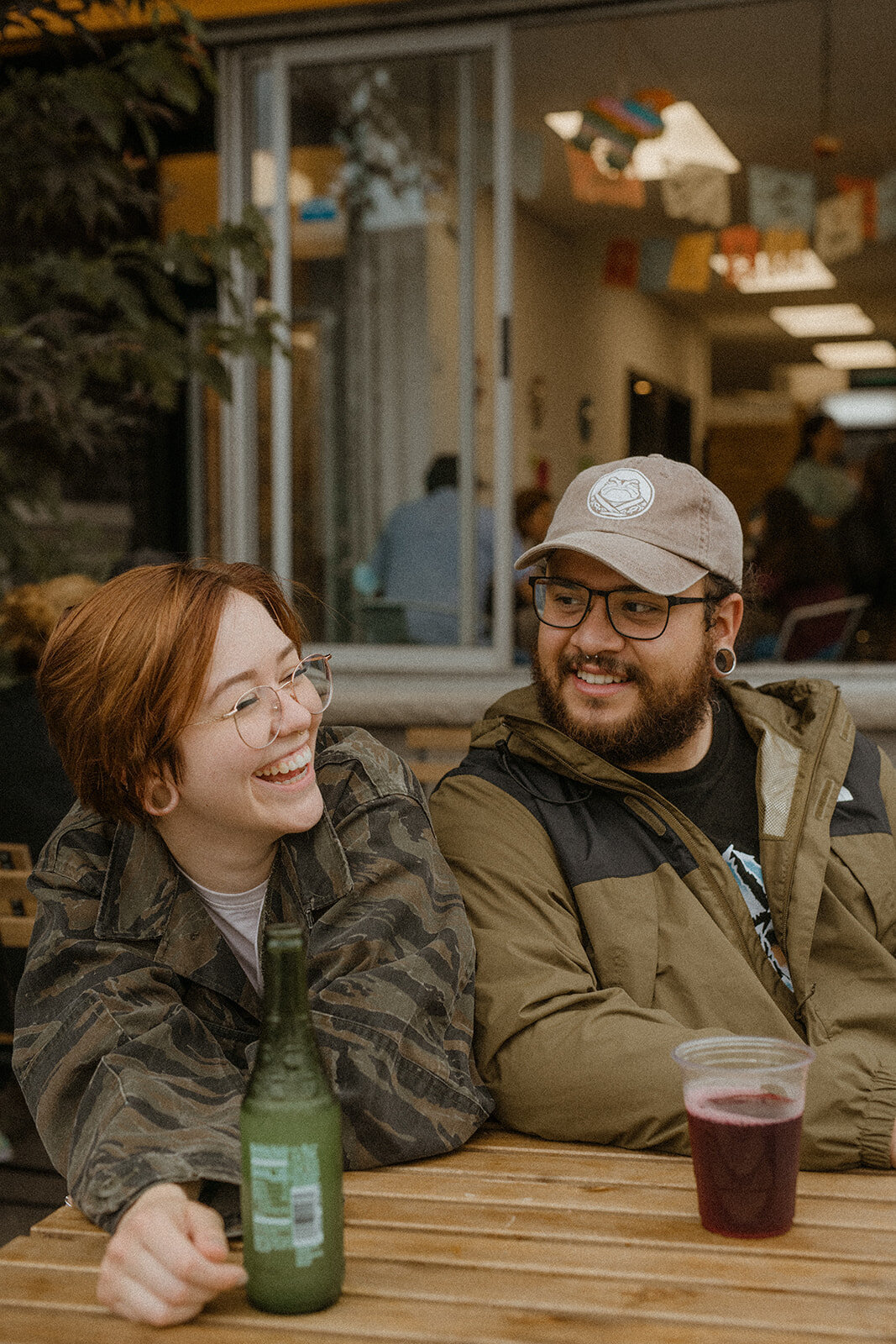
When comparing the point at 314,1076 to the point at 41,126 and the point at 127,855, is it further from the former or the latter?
the point at 41,126

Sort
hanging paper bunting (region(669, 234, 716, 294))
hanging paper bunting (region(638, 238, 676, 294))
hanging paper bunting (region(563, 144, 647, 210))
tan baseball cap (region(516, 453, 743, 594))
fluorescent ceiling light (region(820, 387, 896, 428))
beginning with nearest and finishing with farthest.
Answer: tan baseball cap (region(516, 453, 743, 594)) < hanging paper bunting (region(563, 144, 647, 210)) < hanging paper bunting (region(669, 234, 716, 294)) < hanging paper bunting (region(638, 238, 676, 294)) < fluorescent ceiling light (region(820, 387, 896, 428))

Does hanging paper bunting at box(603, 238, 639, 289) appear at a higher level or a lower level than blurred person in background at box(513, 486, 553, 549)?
higher

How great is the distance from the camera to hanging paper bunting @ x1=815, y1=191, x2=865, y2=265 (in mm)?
6895

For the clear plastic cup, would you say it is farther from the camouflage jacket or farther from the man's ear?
the man's ear

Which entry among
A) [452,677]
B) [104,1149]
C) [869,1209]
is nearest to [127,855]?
[104,1149]

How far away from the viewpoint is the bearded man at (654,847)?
166cm

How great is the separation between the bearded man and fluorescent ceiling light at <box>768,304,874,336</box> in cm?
1028

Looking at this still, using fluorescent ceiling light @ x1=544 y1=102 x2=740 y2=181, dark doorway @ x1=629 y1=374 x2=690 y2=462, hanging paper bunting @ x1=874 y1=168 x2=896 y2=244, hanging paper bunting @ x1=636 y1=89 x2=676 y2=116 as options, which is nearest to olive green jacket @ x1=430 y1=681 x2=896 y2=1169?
hanging paper bunting @ x1=636 y1=89 x2=676 y2=116

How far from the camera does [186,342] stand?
3.42 m

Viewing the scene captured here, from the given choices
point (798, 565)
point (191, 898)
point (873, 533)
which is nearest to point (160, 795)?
point (191, 898)

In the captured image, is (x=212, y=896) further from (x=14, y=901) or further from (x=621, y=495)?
(x=14, y=901)

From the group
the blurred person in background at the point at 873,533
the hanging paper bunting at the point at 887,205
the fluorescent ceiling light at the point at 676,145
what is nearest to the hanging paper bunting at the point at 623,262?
the fluorescent ceiling light at the point at 676,145

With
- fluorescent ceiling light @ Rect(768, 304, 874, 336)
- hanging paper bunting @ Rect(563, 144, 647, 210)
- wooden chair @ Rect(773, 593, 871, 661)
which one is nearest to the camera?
hanging paper bunting @ Rect(563, 144, 647, 210)

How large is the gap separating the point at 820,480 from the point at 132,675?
7.08m
